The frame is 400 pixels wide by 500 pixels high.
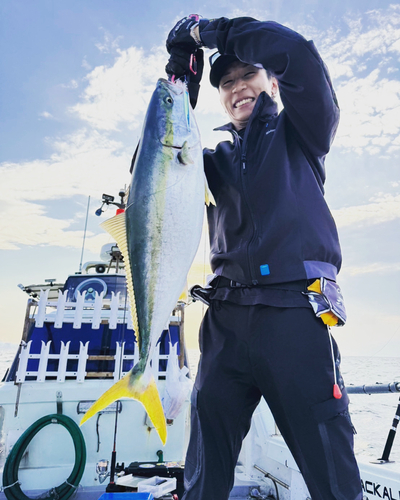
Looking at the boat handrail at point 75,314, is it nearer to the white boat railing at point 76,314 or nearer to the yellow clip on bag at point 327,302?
the white boat railing at point 76,314

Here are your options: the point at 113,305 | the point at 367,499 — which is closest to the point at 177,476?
the point at 367,499

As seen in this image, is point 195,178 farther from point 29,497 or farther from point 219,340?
point 29,497

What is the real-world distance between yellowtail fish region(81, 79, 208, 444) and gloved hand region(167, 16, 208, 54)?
1.78ft

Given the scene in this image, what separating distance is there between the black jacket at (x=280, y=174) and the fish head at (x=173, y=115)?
0.96ft

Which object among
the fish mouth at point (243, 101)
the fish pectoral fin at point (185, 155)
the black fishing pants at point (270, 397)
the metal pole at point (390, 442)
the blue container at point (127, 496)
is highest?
the fish mouth at point (243, 101)

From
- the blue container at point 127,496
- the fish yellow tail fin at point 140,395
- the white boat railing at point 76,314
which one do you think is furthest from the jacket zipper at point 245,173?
the white boat railing at point 76,314

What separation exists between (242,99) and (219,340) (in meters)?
1.49

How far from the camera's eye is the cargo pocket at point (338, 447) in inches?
60.9

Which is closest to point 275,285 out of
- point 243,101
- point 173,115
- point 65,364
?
point 173,115

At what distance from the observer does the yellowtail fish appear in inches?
72.6

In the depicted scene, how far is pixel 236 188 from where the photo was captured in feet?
6.71

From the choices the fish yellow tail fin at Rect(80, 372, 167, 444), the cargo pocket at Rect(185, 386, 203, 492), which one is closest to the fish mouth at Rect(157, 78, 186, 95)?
the fish yellow tail fin at Rect(80, 372, 167, 444)

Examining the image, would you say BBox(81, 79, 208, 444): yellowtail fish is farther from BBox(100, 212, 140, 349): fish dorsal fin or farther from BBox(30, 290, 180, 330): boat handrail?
BBox(30, 290, 180, 330): boat handrail

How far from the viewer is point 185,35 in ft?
6.94
